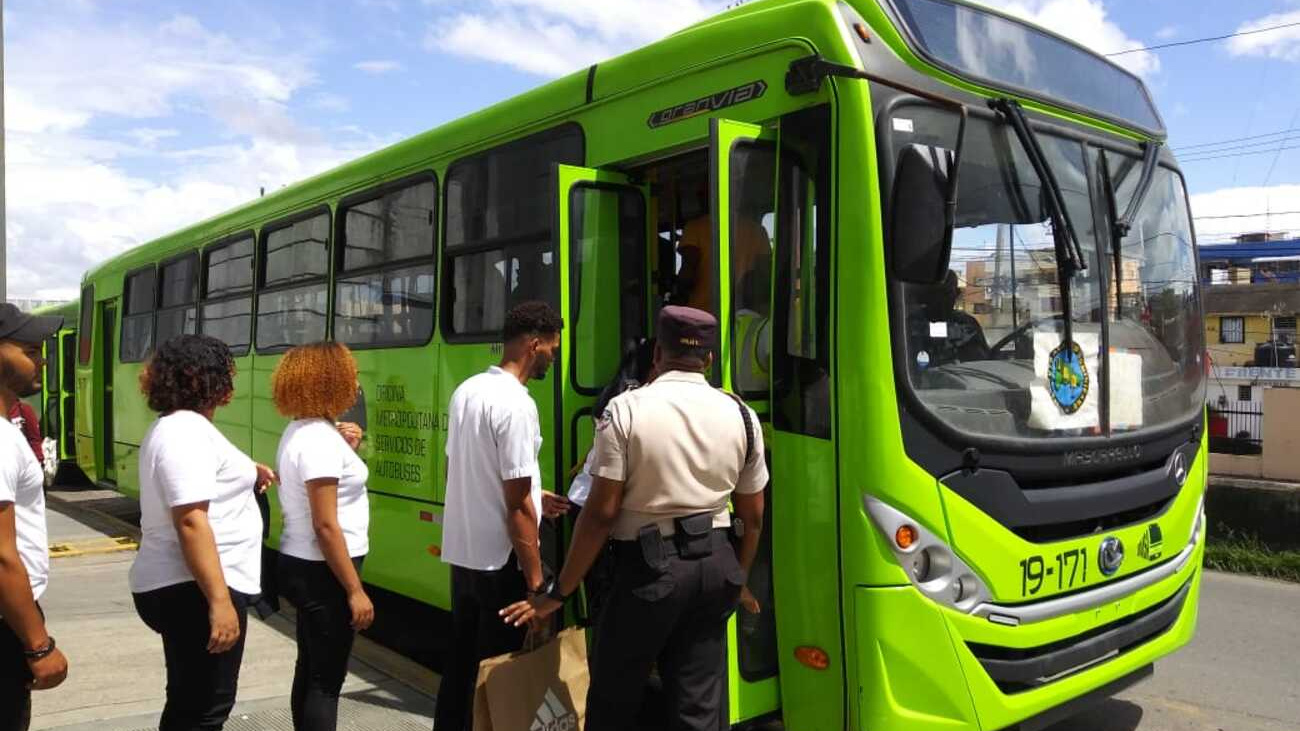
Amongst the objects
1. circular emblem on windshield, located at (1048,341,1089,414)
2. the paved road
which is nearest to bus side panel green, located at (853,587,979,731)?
circular emblem on windshield, located at (1048,341,1089,414)

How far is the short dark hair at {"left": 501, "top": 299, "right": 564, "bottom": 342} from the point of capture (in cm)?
371

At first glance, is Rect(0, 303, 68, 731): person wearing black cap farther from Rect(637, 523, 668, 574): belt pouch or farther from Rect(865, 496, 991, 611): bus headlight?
Rect(865, 496, 991, 611): bus headlight

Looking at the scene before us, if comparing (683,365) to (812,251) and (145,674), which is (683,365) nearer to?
(812,251)

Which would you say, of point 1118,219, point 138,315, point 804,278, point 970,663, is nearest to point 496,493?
point 804,278

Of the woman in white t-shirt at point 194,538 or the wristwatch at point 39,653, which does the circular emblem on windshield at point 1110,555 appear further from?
the wristwatch at point 39,653

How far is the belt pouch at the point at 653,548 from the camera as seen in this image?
3014mm

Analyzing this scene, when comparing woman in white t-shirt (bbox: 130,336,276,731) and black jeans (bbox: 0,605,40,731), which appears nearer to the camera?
black jeans (bbox: 0,605,40,731)

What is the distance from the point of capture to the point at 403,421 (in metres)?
5.98

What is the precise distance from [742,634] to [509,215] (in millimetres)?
2445

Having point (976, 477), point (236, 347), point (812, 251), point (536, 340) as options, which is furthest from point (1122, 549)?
point (236, 347)

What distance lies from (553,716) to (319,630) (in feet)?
2.91

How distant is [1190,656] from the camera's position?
6.07 metres

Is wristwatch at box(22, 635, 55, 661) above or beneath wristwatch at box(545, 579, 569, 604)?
beneath

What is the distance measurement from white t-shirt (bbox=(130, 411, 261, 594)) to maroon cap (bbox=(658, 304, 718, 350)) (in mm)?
1432
